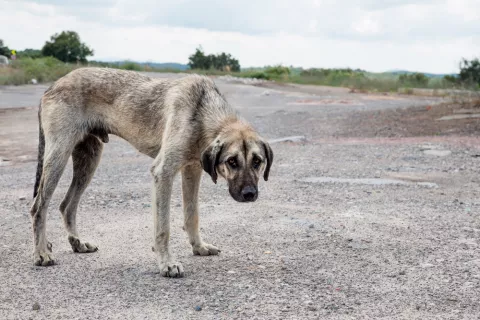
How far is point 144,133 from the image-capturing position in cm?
622

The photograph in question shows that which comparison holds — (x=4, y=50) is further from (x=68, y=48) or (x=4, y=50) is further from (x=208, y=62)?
(x=208, y=62)

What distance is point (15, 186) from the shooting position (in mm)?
9492

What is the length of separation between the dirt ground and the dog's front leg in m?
0.19

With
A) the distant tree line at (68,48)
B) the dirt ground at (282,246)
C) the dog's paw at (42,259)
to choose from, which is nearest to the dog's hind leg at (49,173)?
the dog's paw at (42,259)

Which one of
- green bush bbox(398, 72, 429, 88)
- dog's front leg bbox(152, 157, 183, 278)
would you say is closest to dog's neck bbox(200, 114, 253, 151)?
dog's front leg bbox(152, 157, 183, 278)

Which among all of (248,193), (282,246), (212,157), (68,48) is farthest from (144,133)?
(68,48)

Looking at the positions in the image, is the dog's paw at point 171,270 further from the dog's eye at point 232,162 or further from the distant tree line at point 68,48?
the distant tree line at point 68,48

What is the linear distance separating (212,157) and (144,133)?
1.15m

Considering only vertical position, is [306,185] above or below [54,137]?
below

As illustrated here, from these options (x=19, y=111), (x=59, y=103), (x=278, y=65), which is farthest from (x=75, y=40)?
(x=59, y=103)

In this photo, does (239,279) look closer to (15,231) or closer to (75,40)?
(15,231)

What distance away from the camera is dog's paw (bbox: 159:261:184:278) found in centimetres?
550

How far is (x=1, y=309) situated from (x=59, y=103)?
7.13 feet

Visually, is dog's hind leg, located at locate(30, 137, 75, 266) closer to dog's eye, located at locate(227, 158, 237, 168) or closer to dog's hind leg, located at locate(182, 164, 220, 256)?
dog's hind leg, located at locate(182, 164, 220, 256)
